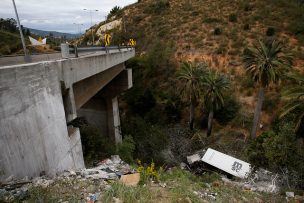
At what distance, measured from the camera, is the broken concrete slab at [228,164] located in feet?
64.4

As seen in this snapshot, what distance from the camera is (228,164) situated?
20.8m

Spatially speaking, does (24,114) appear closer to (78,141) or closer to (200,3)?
(78,141)

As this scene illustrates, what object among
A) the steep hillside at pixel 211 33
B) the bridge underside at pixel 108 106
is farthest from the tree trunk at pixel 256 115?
the bridge underside at pixel 108 106

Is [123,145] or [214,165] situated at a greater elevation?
[123,145]

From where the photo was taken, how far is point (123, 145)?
65.7 ft

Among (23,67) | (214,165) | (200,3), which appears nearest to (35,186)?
(23,67)

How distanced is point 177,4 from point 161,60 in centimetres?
2490

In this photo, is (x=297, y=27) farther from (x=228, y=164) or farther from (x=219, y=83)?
(x=228, y=164)

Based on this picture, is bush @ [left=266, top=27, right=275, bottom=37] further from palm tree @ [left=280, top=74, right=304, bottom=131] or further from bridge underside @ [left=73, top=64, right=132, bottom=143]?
palm tree @ [left=280, top=74, right=304, bottom=131]

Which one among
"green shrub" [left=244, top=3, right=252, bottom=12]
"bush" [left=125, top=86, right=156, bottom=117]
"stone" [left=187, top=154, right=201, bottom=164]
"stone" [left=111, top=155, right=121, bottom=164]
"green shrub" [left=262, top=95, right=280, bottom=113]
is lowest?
"stone" [left=187, top=154, right=201, bottom=164]

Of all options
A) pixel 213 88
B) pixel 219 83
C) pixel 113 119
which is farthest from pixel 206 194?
pixel 113 119

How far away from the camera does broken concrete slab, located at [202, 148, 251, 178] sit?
19625mm

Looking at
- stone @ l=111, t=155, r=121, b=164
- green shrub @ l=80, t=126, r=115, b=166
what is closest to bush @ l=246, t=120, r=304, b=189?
stone @ l=111, t=155, r=121, b=164

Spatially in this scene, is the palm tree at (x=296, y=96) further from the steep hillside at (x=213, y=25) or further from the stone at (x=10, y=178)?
the steep hillside at (x=213, y=25)
